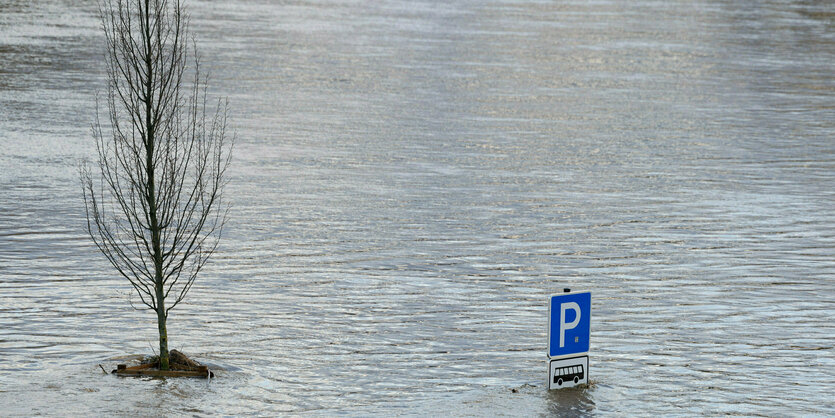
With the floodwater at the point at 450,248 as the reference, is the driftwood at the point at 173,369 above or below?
below

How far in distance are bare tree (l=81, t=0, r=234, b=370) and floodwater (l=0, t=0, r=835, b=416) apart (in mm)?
479

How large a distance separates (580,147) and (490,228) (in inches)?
364

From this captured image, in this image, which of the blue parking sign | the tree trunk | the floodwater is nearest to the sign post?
the blue parking sign

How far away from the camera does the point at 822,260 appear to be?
19.8 metres

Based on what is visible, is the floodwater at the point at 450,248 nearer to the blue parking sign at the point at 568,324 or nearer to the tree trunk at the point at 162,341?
the tree trunk at the point at 162,341

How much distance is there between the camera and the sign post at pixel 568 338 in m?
12.4

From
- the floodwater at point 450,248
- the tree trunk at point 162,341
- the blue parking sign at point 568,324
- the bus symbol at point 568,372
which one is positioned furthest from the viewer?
the floodwater at point 450,248

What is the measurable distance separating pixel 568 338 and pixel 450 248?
23.7 ft

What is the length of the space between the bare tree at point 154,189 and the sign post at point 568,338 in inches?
145

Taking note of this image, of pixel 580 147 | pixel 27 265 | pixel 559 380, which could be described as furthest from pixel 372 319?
pixel 580 147

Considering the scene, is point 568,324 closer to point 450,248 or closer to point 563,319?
point 563,319

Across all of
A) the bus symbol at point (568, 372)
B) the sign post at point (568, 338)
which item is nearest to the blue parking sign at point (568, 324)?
the sign post at point (568, 338)

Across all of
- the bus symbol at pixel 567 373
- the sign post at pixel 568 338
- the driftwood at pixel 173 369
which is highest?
the sign post at pixel 568 338

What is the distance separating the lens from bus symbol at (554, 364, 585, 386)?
13.0m
